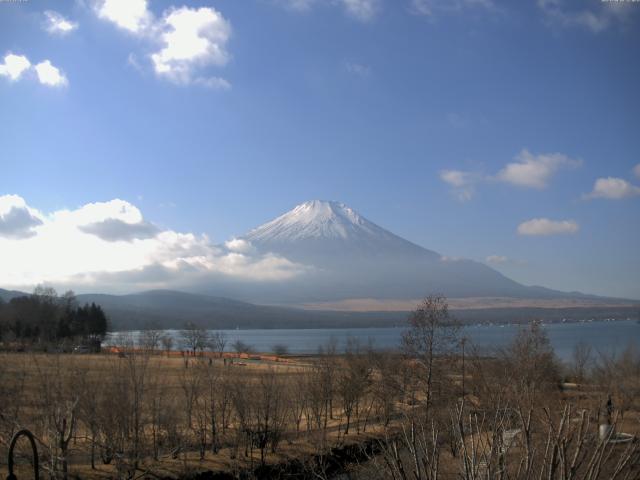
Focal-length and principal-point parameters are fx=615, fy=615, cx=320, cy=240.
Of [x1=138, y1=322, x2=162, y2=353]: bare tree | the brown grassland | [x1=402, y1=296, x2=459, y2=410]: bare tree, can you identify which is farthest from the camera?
[x1=402, y1=296, x2=459, y2=410]: bare tree

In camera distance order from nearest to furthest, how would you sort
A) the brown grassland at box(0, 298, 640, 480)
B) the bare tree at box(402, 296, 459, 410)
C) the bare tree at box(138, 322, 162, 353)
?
the brown grassland at box(0, 298, 640, 480)
the bare tree at box(138, 322, 162, 353)
the bare tree at box(402, 296, 459, 410)

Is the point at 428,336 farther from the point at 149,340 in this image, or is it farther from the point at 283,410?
the point at 149,340

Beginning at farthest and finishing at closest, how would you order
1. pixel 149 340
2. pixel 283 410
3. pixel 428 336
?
pixel 149 340, pixel 428 336, pixel 283 410

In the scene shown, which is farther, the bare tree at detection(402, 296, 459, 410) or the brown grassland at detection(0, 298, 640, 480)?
the bare tree at detection(402, 296, 459, 410)

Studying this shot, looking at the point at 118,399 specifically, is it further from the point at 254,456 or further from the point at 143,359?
the point at 254,456

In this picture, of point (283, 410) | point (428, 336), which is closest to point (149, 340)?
point (283, 410)

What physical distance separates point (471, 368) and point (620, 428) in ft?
30.4

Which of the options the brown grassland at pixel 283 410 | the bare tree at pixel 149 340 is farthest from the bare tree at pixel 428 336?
the bare tree at pixel 149 340

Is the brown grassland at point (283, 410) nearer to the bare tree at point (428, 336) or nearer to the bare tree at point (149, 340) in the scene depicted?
the bare tree at point (428, 336)

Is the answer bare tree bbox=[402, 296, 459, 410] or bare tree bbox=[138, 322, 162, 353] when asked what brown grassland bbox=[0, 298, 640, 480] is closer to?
bare tree bbox=[402, 296, 459, 410]

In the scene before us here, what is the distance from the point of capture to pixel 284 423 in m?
29.1

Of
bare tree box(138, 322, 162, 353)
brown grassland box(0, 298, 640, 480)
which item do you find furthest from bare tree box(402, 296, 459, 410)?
bare tree box(138, 322, 162, 353)

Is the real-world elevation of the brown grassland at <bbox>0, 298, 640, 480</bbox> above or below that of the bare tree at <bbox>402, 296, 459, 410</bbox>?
below

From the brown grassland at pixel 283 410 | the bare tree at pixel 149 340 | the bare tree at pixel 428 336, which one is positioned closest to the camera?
the brown grassland at pixel 283 410
